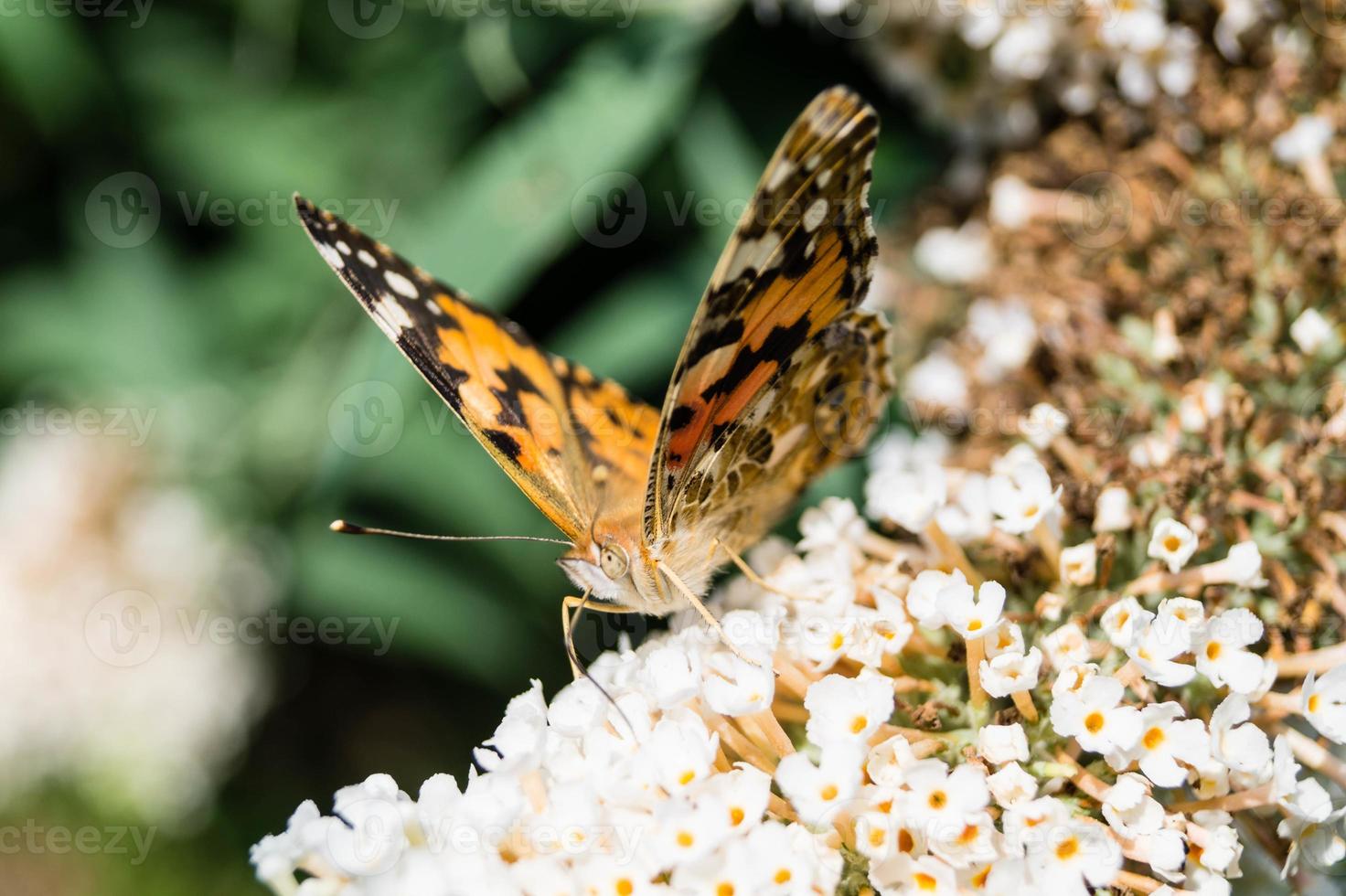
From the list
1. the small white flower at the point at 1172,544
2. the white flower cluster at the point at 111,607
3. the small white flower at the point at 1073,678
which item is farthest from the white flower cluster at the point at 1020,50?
the white flower cluster at the point at 111,607

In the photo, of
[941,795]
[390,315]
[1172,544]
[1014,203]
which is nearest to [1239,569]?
[1172,544]

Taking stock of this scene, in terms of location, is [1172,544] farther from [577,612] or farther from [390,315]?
[390,315]

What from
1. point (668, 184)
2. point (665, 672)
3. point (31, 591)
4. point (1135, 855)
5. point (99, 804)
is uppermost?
point (31, 591)

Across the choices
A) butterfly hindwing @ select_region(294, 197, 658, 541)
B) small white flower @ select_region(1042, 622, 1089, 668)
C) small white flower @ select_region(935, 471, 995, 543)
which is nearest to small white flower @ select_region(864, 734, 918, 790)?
small white flower @ select_region(1042, 622, 1089, 668)

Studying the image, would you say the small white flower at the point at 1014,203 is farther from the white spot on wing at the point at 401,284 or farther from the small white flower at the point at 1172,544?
the white spot on wing at the point at 401,284

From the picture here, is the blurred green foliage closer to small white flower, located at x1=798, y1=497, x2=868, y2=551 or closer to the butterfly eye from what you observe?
small white flower, located at x1=798, y1=497, x2=868, y2=551

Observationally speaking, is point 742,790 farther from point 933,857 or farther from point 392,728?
point 392,728

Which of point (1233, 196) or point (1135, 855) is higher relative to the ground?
point (1233, 196)

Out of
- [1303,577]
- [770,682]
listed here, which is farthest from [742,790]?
[1303,577]
